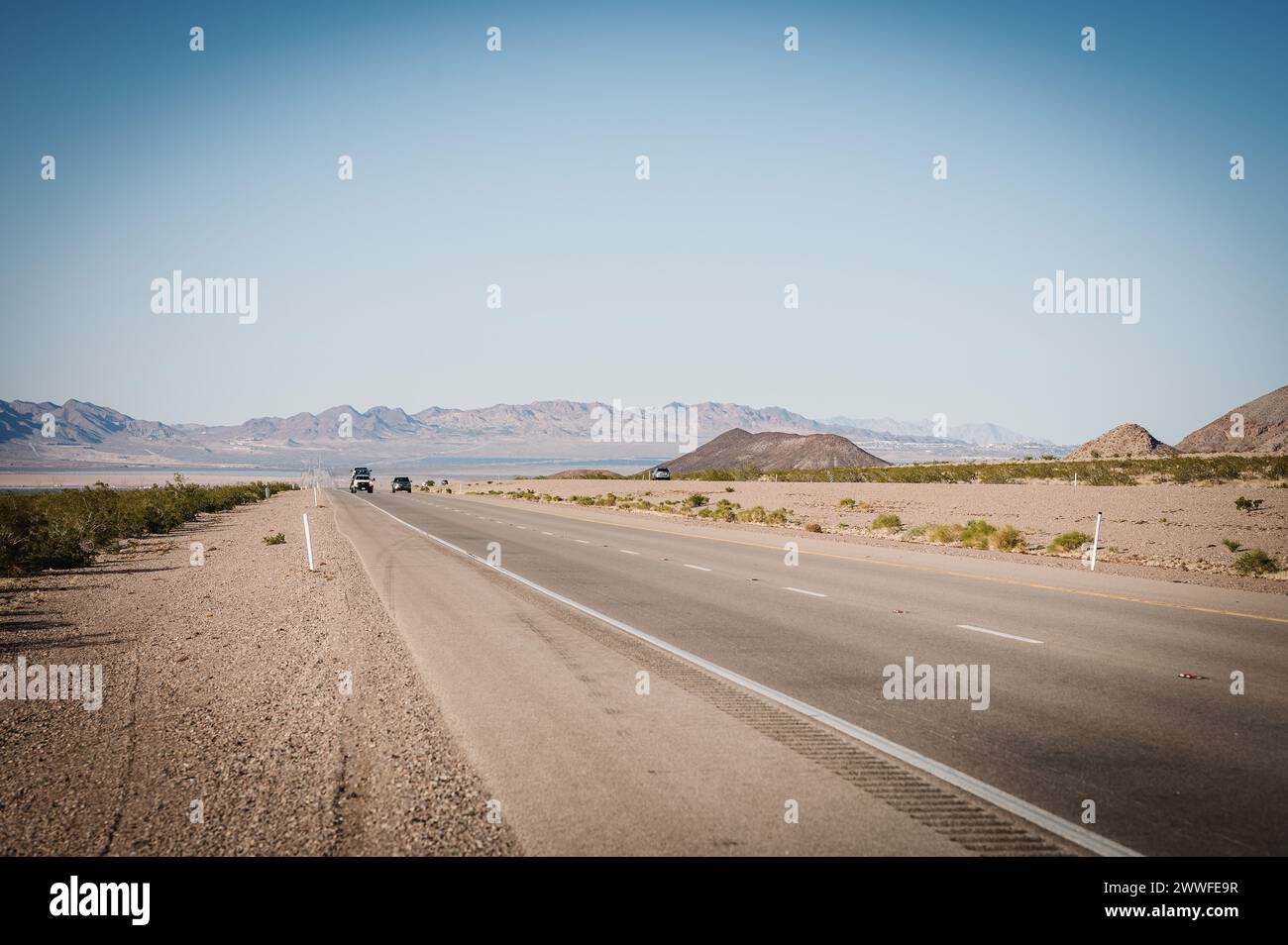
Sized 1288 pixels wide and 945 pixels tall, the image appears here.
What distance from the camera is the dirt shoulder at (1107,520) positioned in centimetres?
1927

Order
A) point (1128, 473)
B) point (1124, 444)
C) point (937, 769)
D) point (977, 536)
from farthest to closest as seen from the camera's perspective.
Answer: point (1124, 444) < point (1128, 473) < point (977, 536) < point (937, 769)

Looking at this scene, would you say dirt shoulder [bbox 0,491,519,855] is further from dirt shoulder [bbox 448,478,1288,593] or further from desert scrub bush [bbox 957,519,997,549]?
desert scrub bush [bbox 957,519,997,549]

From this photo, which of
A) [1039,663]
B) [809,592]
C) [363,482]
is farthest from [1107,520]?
[363,482]

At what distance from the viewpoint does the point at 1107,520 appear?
31203mm

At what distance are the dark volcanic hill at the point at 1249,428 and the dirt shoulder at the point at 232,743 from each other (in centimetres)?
16471

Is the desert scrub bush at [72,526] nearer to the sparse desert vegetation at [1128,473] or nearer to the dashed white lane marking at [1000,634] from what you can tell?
the dashed white lane marking at [1000,634]

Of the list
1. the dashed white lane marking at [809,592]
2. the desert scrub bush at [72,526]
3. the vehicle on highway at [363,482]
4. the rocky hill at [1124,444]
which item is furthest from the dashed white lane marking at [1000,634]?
the rocky hill at [1124,444]

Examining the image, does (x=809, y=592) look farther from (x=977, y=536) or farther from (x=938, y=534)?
(x=938, y=534)

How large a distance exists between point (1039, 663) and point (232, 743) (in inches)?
296

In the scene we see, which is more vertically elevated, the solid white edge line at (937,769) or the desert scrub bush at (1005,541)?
the solid white edge line at (937,769)

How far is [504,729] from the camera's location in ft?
21.3

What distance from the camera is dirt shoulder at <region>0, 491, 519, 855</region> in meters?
4.65
